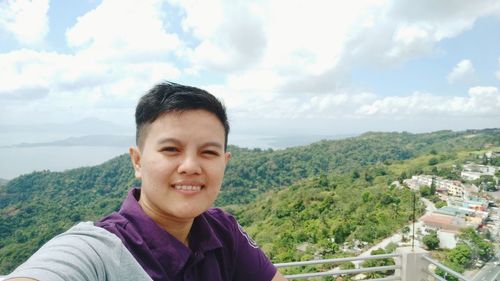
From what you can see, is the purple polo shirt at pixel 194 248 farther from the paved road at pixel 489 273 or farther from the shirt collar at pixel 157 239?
the paved road at pixel 489 273

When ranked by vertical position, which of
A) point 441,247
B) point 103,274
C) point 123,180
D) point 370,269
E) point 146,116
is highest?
point 146,116

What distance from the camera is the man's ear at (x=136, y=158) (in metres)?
0.79

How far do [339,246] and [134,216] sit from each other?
22226 millimetres

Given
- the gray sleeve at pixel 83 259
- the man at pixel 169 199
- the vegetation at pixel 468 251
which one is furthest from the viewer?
the vegetation at pixel 468 251

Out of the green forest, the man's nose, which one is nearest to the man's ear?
the man's nose

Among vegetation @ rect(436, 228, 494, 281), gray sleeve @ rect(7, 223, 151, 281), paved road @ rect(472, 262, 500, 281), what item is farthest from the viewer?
vegetation @ rect(436, 228, 494, 281)

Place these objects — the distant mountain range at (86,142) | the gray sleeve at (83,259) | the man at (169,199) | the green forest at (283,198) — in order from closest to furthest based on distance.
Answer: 1. the gray sleeve at (83,259)
2. the man at (169,199)
3. the green forest at (283,198)
4. the distant mountain range at (86,142)

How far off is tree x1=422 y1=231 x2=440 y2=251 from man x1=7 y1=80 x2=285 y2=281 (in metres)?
23.5

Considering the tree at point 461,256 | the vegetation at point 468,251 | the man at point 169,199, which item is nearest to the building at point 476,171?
the vegetation at point 468,251

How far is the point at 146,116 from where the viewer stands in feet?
2.53

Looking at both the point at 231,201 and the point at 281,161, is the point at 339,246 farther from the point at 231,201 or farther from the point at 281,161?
the point at 281,161

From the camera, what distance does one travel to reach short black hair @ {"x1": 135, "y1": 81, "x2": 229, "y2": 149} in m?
0.75

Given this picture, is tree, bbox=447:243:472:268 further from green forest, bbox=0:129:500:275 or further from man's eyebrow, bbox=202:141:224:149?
man's eyebrow, bbox=202:141:224:149

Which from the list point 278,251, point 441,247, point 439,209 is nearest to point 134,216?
point 278,251
